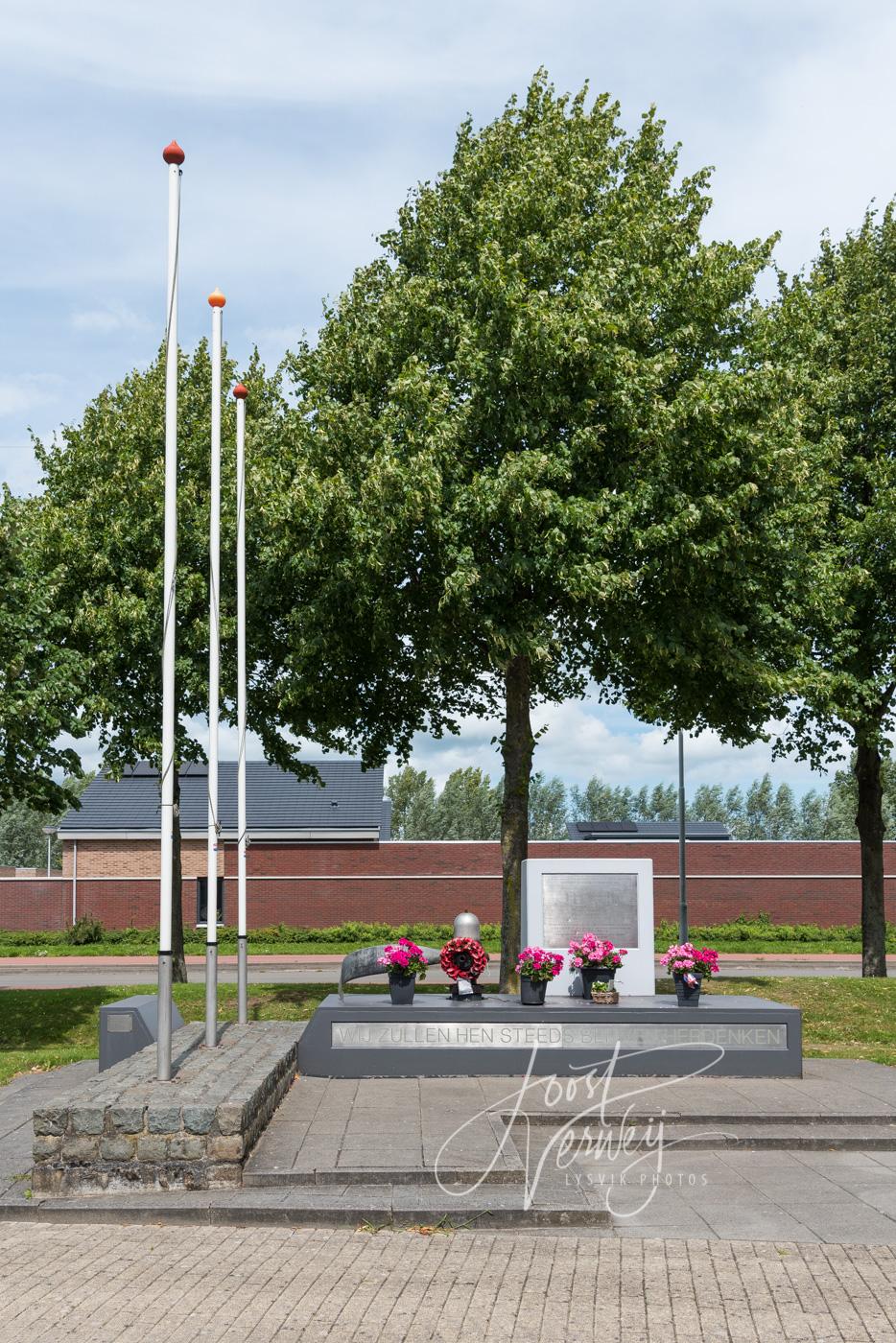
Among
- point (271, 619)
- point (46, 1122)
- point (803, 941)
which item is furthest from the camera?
point (803, 941)

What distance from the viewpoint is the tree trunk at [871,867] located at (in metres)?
24.4

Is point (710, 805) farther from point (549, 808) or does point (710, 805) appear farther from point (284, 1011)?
point (284, 1011)

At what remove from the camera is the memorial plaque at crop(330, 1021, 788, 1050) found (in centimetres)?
1338

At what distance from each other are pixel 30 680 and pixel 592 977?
924 cm

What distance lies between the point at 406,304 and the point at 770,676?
765 cm

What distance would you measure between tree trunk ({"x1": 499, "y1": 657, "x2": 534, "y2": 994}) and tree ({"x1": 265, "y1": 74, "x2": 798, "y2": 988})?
45 millimetres

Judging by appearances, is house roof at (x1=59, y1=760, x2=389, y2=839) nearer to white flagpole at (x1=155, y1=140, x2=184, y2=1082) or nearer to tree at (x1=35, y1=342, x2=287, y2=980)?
tree at (x1=35, y1=342, x2=287, y2=980)

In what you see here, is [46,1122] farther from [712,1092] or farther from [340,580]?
[340,580]

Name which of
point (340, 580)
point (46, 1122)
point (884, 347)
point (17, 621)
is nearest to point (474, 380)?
point (340, 580)

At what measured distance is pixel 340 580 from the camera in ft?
62.7

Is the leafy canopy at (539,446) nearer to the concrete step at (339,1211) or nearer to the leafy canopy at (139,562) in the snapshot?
the leafy canopy at (139,562)

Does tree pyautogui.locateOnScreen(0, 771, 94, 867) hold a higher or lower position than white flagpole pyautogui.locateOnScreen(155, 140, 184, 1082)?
lower

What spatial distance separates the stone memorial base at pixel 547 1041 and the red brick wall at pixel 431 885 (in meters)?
30.9

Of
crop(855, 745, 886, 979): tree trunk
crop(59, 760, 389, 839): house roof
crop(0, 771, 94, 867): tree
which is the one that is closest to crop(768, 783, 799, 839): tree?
crop(0, 771, 94, 867): tree
